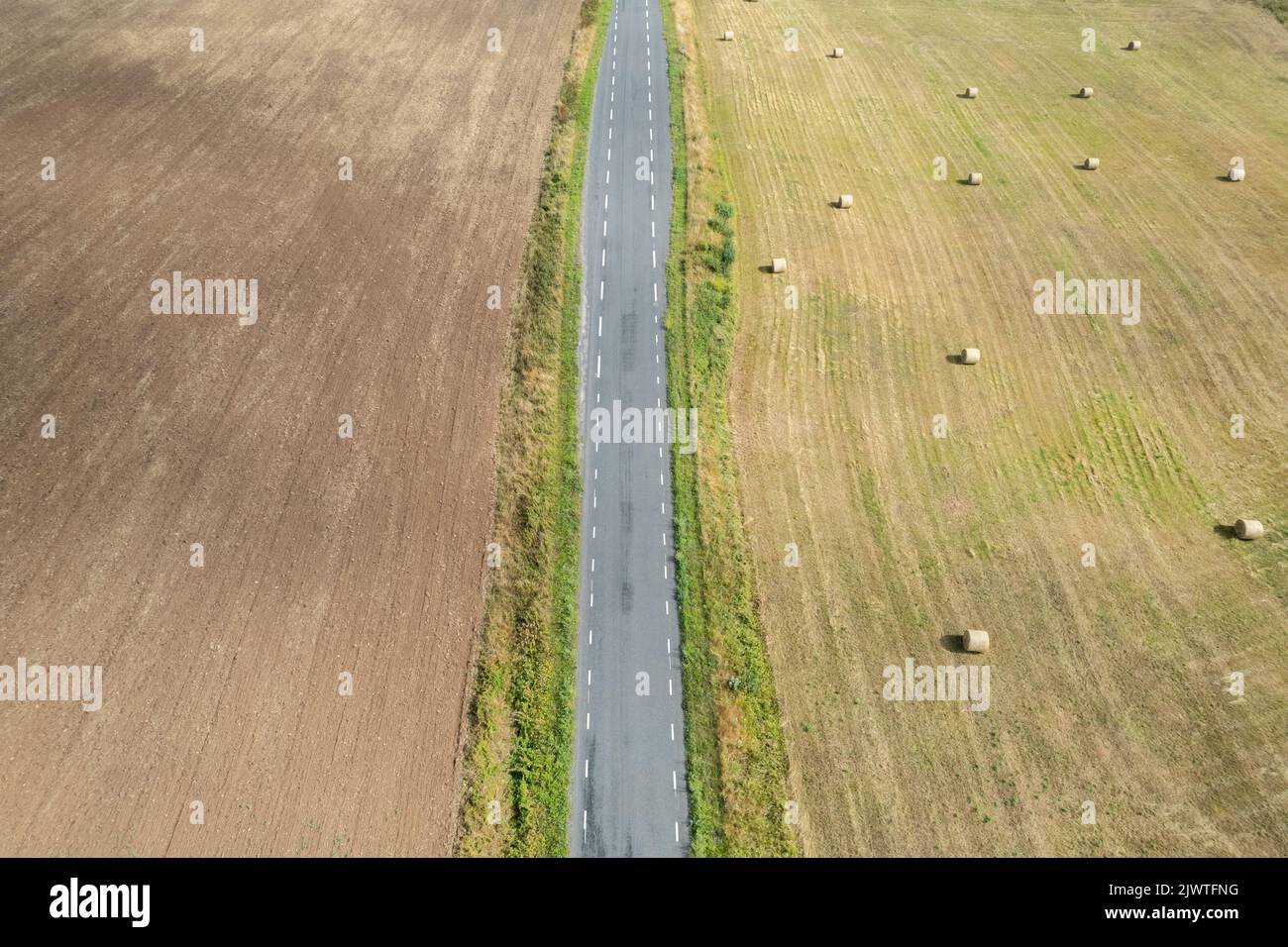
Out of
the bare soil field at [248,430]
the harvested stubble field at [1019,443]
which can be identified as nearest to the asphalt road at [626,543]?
the harvested stubble field at [1019,443]

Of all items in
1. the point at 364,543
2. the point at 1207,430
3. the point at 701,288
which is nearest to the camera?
the point at 364,543

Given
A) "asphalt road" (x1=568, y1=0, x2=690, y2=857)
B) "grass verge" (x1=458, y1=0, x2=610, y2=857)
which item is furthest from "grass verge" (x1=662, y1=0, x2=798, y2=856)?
"grass verge" (x1=458, y1=0, x2=610, y2=857)

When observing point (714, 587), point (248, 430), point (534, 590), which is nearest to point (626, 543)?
point (714, 587)

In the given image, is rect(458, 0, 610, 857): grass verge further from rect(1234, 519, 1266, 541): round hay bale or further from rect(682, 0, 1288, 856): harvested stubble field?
rect(1234, 519, 1266, 541): round hay bale
